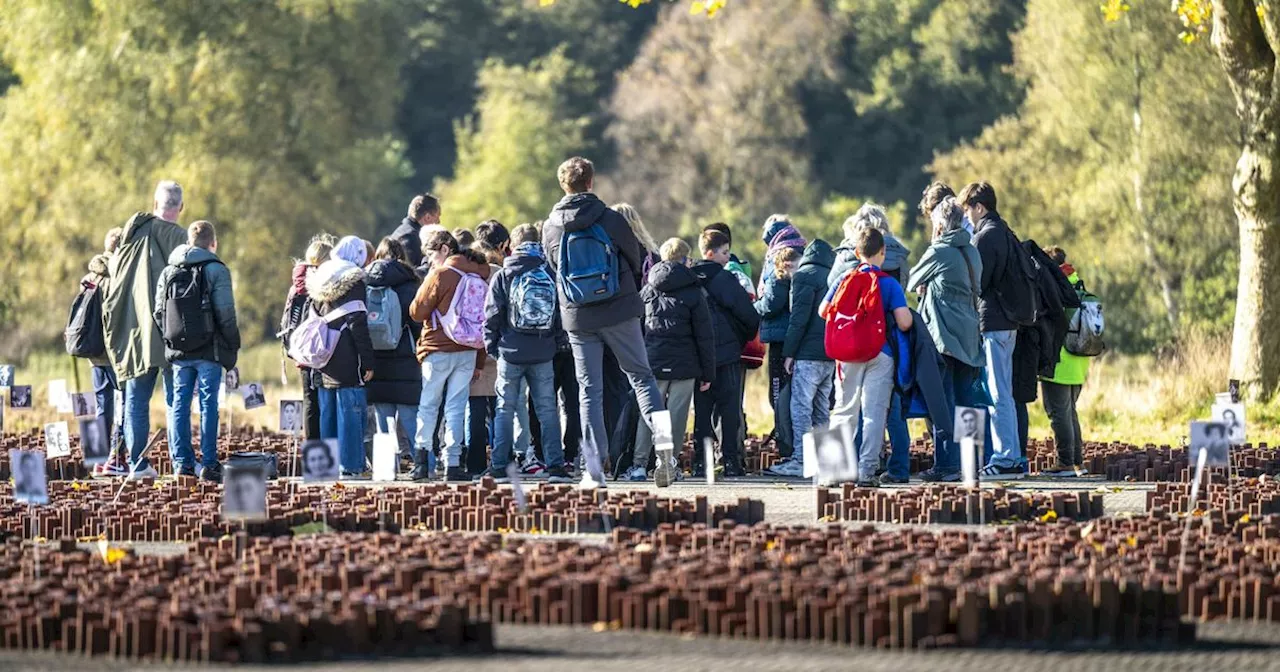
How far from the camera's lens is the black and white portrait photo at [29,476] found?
11.1 metres

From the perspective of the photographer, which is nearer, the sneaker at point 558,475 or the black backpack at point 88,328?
the sneaker at point 558,475

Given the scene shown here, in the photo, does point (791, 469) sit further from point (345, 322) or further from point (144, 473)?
point (144, 473)

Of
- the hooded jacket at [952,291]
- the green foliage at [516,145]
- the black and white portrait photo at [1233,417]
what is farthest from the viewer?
the green foliage at [516,145]

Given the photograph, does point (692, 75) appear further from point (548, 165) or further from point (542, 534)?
point (542, 534)

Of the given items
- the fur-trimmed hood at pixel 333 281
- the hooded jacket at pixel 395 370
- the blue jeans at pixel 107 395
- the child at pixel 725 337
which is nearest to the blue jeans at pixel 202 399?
the fur-trimmed hood at pixel 333 281

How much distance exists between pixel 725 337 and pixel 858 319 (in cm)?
177

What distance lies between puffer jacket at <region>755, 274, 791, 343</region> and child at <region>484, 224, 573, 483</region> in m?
1.61

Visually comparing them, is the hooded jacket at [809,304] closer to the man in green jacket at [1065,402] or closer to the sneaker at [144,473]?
the man in green jacket at [1065,402]

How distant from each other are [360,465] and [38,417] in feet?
34.0

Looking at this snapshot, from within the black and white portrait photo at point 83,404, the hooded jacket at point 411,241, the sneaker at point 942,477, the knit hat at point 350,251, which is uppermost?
the hooded jacket at point 411,241

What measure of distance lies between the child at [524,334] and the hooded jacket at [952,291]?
2477mm

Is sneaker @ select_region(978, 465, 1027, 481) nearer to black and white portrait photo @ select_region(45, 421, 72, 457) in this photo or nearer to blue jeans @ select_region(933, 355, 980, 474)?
blue jeans @ select_region(933, 355, 980, 474)

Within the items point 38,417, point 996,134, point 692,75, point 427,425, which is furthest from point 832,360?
point 692,75

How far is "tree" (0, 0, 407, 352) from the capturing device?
49.5 metres
